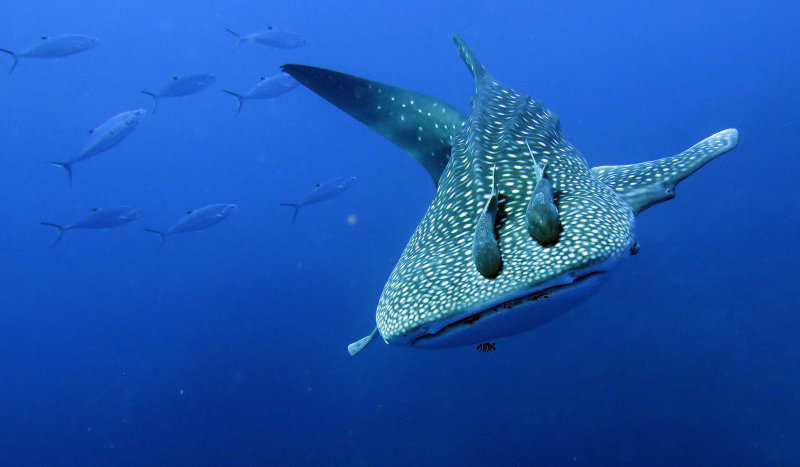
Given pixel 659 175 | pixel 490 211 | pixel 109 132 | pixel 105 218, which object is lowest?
pixel 105 218

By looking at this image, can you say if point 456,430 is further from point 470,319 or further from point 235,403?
point 470,319

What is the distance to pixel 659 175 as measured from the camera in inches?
177

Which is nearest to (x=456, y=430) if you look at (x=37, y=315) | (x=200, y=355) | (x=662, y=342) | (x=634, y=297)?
(x=662, y=342)

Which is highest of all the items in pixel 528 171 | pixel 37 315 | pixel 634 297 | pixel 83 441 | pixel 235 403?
pixel 528 171

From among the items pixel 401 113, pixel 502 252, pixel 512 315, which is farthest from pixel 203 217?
pixel 512 315

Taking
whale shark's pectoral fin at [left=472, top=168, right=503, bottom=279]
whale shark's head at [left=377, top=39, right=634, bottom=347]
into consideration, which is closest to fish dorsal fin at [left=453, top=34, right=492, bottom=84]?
whale shark's head at [left=377, top=39, right=634, bottom=347]

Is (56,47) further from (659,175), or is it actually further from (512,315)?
(512,315)

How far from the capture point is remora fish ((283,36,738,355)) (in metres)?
2.49

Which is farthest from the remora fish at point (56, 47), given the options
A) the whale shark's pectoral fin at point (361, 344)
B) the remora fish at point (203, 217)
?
the whale shark's pectoral fin at point (361, 344)

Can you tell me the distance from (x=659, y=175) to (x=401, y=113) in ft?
9.60

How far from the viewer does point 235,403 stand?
50.9ft

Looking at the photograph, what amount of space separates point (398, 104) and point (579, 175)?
8.56 ft

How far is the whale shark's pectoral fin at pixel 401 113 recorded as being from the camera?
561 cm

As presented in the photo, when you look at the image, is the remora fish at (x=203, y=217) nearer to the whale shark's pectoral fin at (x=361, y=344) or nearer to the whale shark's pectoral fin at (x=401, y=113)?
the whale shark's pectoral fin at (x=401, y=113)
